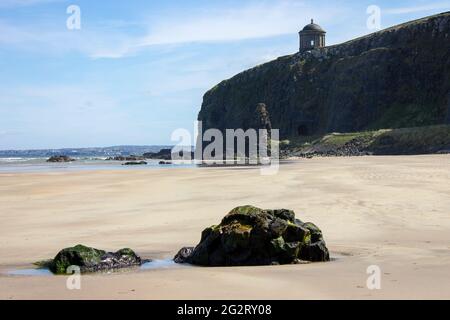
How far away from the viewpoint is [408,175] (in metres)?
26.6

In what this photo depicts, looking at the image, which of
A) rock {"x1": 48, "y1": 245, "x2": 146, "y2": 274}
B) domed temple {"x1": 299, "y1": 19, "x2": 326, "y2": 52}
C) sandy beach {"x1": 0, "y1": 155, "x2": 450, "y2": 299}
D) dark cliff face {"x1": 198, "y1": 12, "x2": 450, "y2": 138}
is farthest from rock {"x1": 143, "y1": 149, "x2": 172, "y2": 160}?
rock {"x1": 48, "y1": 245, "x2": 146, "y2": 274}

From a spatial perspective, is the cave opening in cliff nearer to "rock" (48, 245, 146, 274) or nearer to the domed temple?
the domed temple

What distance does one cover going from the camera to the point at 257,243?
9.90m

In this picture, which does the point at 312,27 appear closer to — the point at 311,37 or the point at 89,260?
the point at 311,37

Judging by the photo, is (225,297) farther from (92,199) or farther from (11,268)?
(92,199)

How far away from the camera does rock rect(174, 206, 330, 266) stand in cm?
985

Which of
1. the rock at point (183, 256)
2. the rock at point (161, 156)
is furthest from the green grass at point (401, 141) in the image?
A: the rock at point (183, 256)

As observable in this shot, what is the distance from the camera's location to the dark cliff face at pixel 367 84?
288 feet

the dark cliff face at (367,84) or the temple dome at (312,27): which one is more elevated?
the temple dome at (312,27)

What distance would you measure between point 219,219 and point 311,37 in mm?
105074

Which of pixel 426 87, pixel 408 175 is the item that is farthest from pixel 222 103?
pixel 408 175

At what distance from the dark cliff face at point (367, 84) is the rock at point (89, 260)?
228 feet

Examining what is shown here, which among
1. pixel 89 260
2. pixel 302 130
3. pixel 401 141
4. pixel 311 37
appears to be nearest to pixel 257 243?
pixel 89 260

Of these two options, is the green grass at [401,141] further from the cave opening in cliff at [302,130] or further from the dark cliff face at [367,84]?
the cave opening in cliff at [302,130]
